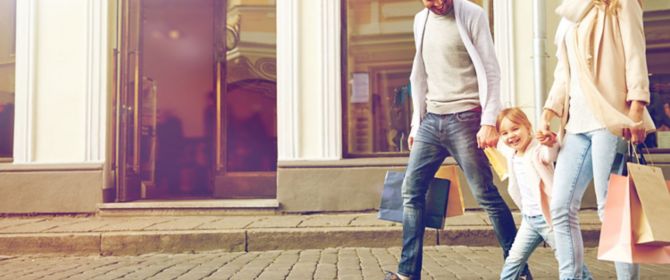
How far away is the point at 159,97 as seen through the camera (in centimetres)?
1036

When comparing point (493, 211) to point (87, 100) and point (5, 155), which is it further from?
point (5, 155)

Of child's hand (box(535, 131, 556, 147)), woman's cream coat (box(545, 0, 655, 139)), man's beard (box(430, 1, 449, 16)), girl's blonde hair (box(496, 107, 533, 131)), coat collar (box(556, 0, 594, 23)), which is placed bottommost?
child's hand (box(535, 131, 556, 147))

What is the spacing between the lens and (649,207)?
110 inches

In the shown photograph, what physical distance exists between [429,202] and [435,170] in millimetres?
228

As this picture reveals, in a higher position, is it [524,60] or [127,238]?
[524,60]

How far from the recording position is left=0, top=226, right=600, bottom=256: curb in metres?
5.98

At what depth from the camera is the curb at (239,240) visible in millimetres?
5984

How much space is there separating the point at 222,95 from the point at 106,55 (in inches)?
87.9

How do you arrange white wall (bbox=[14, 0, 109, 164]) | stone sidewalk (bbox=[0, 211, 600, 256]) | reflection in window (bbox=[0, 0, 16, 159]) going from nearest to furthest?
1. stone sidewalk (bbox=[0, 211, 600, 256])
2. white wall (bbox=[14, 0, 109, 164])
3. reflection in window (bbox=[0, 0, 16, 159])

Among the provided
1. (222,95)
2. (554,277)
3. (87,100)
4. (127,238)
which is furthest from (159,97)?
(554,277)

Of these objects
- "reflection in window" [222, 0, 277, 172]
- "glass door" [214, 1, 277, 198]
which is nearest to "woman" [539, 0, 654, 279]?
"glass door" [214, 1, 277, 198]

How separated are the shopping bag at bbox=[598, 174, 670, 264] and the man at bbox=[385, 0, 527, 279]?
2.98ft

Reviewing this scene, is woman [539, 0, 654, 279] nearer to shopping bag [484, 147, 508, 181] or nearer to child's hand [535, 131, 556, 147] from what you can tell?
child's hand [535, 131, 556, 147]

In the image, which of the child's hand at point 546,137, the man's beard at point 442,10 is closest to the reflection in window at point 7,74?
the man's beard at point 442,10
